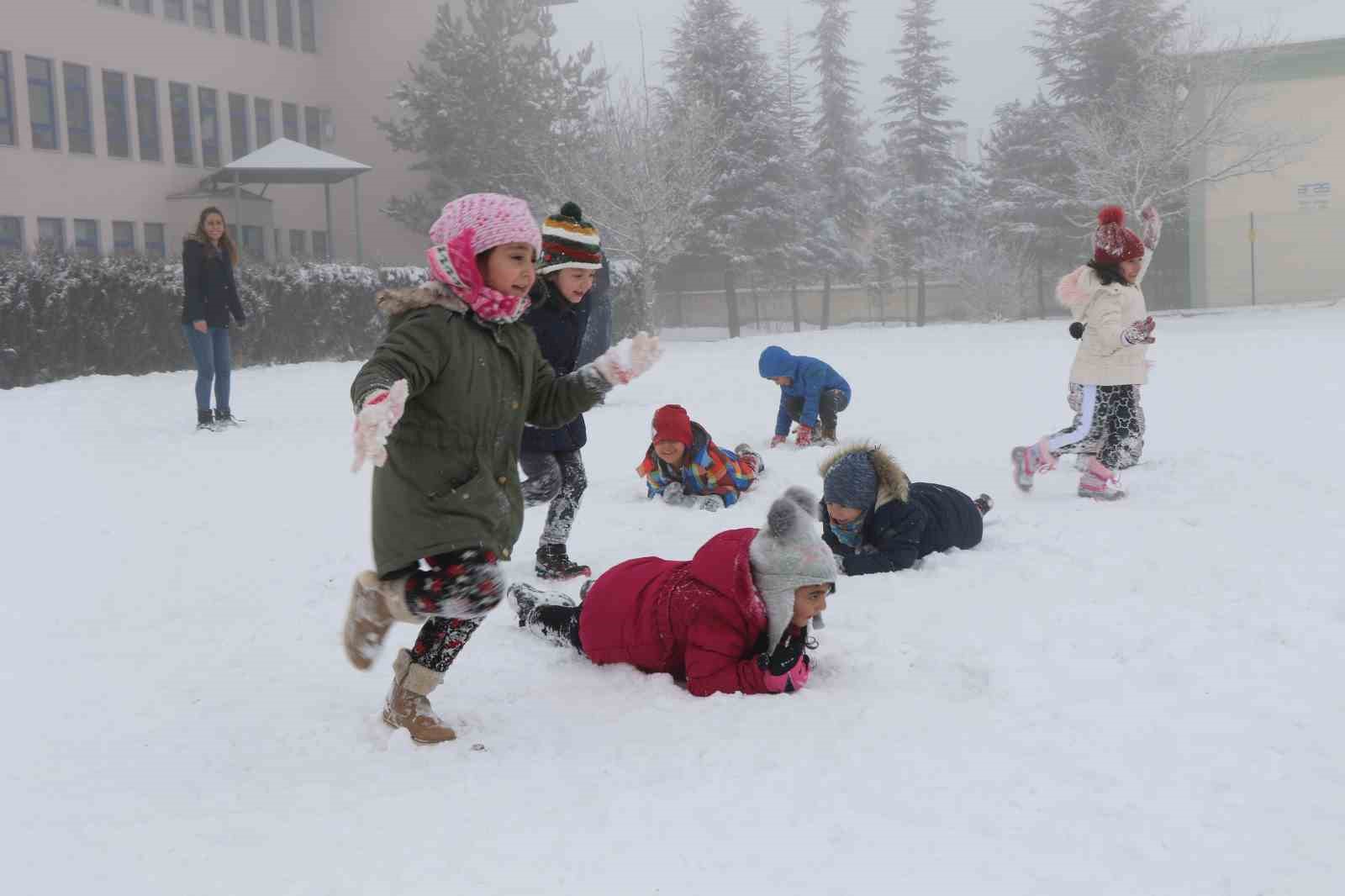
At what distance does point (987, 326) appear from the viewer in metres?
27.9

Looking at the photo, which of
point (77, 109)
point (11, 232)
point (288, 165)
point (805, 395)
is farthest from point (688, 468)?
point (77, 109)

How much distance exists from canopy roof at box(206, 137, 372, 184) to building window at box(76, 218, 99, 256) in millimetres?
2899

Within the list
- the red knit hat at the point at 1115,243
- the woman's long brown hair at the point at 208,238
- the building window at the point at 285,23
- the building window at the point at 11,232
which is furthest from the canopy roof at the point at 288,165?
the red knit hat at the point at 1115,243

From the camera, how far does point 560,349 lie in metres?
5.32

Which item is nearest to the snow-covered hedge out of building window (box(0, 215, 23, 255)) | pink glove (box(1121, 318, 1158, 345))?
building window (box(0, 215, 23, 255))

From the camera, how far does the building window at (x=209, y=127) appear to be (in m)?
30.2

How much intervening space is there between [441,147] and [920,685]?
101 ft

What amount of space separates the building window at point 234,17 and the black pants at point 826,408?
26.8m

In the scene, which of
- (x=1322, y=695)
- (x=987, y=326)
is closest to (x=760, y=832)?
(x=1322, y=695)

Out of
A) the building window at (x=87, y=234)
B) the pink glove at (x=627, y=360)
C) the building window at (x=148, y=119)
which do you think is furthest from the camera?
the building window at (x=148, y=119)

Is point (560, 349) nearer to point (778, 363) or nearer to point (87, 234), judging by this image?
point (778, 363)

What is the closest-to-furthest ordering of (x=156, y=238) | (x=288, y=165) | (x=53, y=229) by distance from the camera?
(x=288, y=165) → (x=53, y=229) → (x=156, y=238)

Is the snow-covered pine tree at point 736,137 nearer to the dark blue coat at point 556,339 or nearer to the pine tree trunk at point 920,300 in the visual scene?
the pine tree trunk at point 920,300

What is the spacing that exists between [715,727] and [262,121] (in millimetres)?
32338
